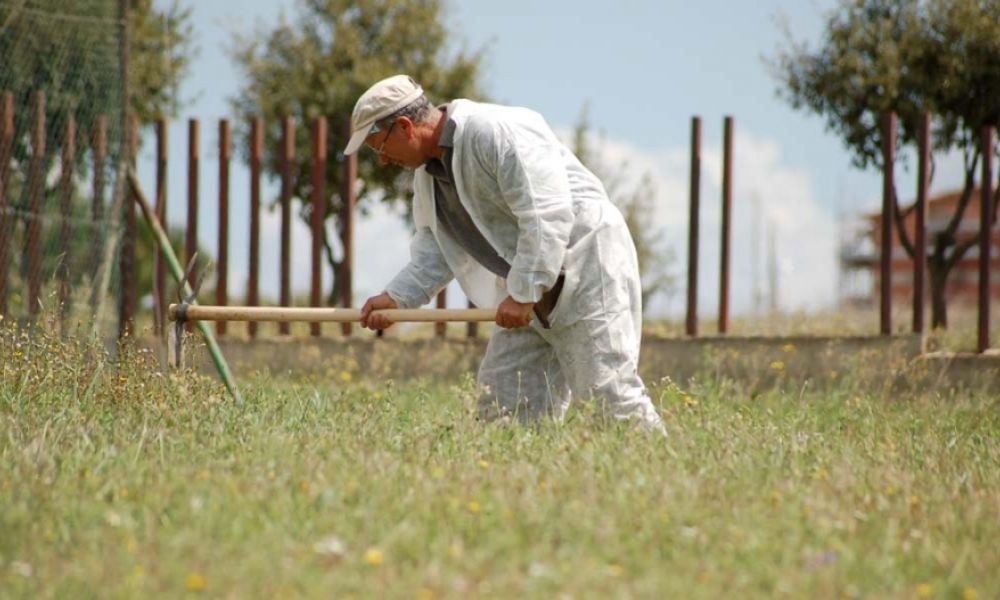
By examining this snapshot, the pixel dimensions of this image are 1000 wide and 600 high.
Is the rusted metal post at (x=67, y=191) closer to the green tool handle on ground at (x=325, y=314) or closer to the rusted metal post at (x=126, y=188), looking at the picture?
the rusted metal post at (x=126, y=188)

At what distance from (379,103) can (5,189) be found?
189 inches

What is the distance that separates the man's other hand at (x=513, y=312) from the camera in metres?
4.98

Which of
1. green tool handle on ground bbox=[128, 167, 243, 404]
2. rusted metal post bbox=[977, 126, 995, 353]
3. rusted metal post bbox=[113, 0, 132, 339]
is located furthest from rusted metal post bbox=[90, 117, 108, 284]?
rusted metal post bbox=[977, 126, 995, 353]

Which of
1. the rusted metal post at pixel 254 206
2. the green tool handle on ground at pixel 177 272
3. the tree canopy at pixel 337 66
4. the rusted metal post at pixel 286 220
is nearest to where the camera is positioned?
the green tool handle on ground at pixel 177 272

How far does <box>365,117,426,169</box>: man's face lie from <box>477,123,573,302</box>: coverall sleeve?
0.27 metres

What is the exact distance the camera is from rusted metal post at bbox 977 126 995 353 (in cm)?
854

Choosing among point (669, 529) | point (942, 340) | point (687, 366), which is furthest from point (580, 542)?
point (942, 340)

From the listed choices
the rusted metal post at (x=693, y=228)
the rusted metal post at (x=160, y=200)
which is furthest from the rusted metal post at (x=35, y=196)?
the rusted metal post at (x=693, y=228)

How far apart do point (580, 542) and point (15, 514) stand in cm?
146

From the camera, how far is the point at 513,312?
16.3 feet

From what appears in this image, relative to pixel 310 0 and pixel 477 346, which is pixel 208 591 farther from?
pixel 310 0

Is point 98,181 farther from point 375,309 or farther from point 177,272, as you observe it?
point 375,309

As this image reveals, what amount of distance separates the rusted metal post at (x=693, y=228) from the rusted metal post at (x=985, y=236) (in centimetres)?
184

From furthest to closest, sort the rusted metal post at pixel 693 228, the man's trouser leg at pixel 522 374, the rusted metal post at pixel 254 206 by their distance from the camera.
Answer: the rusted metal post at pixel 254 206, the rusted metal post at pixel 693 228, the man's trouser leg at pixel 522 374
